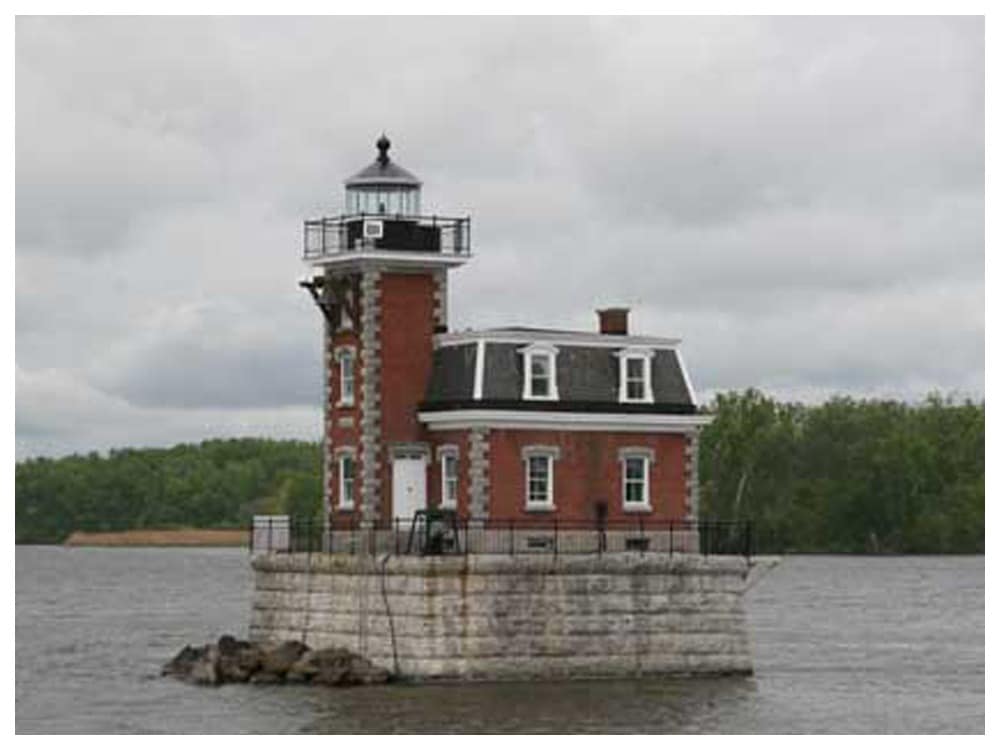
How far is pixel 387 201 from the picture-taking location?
2082 inches

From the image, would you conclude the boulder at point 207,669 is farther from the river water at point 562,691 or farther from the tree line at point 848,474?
the tree line at point 848,474

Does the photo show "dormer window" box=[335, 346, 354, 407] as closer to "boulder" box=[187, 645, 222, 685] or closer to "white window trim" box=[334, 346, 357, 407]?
"white window trim" box=[334, 346, 357, 407]

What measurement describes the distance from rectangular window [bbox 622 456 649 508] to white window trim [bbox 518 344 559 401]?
1.78m

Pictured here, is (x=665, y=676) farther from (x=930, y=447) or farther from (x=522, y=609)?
(x=930, y=447)

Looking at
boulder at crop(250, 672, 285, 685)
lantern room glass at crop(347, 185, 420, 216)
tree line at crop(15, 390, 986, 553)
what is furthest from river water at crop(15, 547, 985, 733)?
tree line at crop(15, 390, 986, 553)

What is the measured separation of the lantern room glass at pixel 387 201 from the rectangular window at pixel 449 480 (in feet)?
15.0

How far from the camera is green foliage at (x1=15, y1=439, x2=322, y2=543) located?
171125 millimetres

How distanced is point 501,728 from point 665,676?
5.87 metres

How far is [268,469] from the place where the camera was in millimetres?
176625

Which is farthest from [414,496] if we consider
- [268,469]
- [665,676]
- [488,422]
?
[268,469]

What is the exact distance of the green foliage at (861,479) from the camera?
4774 inches

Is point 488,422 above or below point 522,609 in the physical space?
above

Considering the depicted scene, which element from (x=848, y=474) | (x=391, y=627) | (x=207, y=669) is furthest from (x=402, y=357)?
(x=848, y=474)

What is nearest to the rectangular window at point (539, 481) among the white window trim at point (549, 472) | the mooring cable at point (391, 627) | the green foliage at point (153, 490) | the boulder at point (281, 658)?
the white window trim at point (549, 472)
